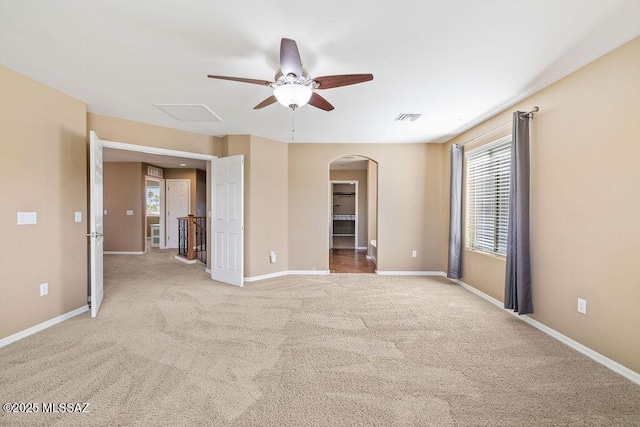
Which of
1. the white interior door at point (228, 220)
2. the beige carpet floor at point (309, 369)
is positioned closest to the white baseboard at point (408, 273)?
the beige carpet floor at point (309, 369)

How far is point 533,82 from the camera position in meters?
2.85

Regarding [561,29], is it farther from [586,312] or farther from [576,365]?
[576,365]

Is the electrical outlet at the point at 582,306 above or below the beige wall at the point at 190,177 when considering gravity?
below

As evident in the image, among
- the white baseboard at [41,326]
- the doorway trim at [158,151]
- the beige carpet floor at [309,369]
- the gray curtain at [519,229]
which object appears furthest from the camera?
the doorway trim at [158,151]

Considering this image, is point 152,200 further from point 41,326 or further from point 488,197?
point 488,197

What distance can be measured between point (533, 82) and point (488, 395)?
2.88 meters

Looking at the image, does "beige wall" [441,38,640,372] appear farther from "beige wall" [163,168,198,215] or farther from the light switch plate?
"beige wall" [163,168,198,215]

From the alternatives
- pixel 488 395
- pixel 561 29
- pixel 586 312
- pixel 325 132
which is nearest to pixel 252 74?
→ pixel 325 132

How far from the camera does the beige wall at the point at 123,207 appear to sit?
301 inches

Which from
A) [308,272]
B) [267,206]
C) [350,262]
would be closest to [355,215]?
[350,262]

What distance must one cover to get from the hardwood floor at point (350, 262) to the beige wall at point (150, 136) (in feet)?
11.0

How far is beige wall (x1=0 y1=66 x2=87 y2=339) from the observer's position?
268cm

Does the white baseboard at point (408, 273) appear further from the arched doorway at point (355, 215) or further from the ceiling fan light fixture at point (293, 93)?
the ceiling fan light fixture at point (293, 93)

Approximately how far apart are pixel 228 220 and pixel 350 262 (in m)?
3.17
